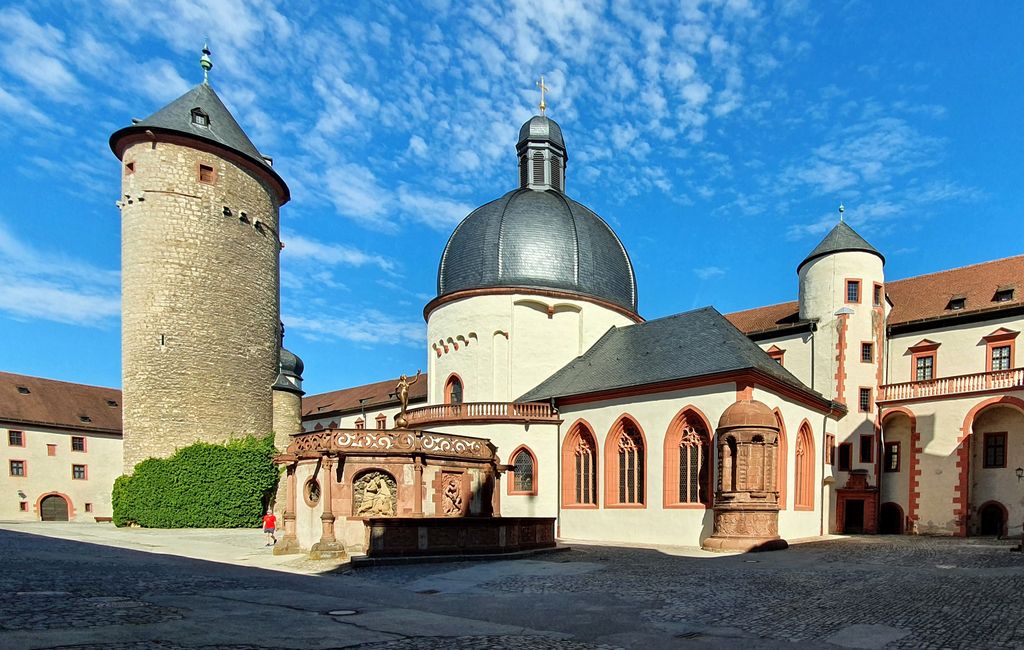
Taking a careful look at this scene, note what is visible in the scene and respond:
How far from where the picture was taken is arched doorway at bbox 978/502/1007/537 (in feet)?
79.5

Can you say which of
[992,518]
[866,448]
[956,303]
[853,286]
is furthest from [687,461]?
[956,303]

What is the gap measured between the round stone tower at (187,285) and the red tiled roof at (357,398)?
1499cm

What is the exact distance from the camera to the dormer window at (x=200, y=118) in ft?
99.2

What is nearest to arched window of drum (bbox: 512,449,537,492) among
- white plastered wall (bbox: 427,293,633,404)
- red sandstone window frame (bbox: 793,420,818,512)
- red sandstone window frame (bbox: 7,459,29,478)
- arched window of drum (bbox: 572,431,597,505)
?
arched window of drum (bbox: 572,431,597,505)

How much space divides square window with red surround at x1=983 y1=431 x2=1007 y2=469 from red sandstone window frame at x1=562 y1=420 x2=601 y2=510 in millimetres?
15001

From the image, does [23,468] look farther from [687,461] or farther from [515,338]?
[687,461]

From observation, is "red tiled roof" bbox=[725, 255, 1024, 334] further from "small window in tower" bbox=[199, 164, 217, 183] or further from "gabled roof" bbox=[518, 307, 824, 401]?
"small window in tower" bbox=[199, 164, 217, 183]

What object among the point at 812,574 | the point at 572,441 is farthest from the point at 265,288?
the point at 812,574

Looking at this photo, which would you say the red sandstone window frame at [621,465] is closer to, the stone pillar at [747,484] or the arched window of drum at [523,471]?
the arched window of drum at [523,471]

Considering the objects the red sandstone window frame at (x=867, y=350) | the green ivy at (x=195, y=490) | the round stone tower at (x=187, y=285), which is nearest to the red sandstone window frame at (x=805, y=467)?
the red sandstone window frame at (x=867, y=350)

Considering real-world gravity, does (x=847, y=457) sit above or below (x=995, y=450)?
below

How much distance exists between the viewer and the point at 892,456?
27.0 meters

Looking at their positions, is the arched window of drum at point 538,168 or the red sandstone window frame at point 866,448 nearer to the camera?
the red sandstone window frame at point 866,448

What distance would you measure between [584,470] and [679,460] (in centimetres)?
402
